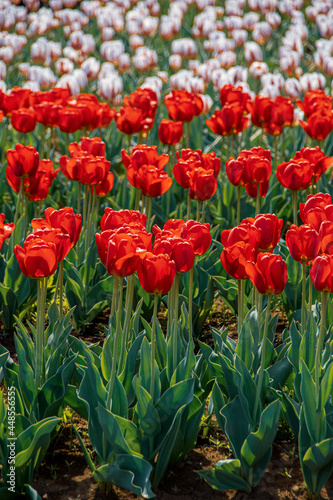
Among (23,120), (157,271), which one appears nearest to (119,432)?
(157,271)

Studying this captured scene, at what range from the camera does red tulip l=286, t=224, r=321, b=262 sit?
79.9 inches

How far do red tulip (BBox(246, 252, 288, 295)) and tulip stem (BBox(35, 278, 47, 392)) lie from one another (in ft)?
2.24

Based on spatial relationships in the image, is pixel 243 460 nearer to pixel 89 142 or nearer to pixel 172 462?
pixel 172 462

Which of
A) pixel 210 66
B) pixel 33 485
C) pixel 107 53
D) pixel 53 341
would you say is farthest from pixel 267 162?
pixel 107 53

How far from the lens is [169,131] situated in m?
3.75

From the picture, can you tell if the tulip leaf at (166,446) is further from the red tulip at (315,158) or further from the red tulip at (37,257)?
the red tulip at (315,158)

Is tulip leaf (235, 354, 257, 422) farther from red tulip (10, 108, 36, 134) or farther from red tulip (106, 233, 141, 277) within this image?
red tulip (10, 108, 36, 134)

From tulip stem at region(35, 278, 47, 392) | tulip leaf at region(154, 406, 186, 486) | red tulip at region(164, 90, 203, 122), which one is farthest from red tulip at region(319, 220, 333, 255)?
red tulip at region(164, 90, 203, 122)

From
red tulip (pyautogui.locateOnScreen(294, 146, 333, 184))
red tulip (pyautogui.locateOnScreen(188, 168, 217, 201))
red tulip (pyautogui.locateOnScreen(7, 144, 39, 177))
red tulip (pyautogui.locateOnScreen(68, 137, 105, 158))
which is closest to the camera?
red tulip (pyautogui.locateOnScreen(188, 168, 217, 201))

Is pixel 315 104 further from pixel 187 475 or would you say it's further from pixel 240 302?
pixel 187 475

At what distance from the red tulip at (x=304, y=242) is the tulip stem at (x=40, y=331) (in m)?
0.82

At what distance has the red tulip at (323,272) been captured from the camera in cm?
186

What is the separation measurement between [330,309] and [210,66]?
14.7 ft

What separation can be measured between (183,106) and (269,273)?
2.42 meters
